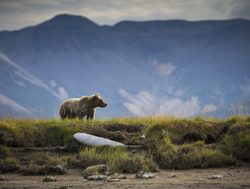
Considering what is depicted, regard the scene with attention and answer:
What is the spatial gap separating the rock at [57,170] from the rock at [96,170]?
633mm


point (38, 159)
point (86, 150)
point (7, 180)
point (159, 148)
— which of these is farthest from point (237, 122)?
point (7, 180)

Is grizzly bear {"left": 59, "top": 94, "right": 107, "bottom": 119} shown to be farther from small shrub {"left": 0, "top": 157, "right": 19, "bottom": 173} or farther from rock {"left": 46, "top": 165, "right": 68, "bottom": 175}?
rock {"left": 46, "top": 165, "right": 68, "bottom": 175}

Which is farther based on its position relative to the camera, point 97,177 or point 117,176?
point 117,176

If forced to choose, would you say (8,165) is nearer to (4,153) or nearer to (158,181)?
(4,153)

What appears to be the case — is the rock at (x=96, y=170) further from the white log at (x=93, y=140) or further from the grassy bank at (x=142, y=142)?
the white log at (x=93, y=140)

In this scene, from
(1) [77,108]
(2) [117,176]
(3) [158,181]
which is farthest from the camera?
(1) [77,108]

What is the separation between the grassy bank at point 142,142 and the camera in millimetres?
19094

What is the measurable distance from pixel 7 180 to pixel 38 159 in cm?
252

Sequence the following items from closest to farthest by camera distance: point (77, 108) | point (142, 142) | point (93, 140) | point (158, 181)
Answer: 1. point (158, 181)
2. point (93, 140)
3. point (142, 142)
4. point (77, 108)

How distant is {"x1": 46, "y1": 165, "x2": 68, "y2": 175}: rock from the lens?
712 inches

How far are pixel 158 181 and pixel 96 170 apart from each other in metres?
1.93

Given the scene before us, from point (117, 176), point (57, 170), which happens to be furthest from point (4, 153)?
point (117, 176)

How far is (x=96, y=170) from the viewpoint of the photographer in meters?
17.6

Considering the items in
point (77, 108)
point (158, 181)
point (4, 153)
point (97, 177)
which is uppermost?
point (77, 108)
